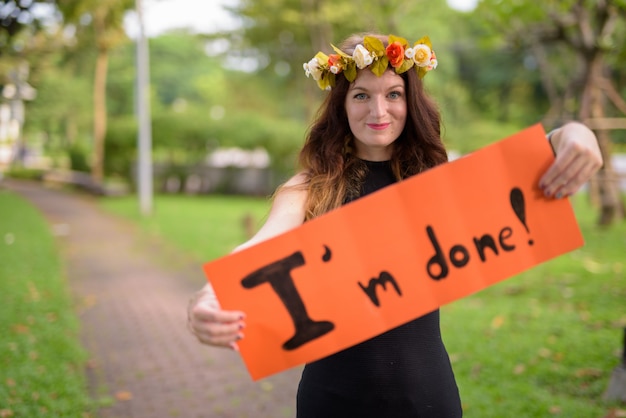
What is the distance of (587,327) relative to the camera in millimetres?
5980

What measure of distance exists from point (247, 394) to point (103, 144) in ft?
65.2

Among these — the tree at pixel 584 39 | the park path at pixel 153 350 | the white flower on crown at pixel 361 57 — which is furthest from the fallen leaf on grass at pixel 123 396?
the tree at pixel 584 39

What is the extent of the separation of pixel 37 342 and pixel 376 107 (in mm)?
4785

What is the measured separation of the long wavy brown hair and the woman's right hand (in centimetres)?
47

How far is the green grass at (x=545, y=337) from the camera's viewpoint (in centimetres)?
449

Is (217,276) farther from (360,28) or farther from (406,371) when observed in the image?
(360,28)

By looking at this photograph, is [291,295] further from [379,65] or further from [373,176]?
[379,65]

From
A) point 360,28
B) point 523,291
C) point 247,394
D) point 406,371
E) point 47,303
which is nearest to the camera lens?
point 406,371

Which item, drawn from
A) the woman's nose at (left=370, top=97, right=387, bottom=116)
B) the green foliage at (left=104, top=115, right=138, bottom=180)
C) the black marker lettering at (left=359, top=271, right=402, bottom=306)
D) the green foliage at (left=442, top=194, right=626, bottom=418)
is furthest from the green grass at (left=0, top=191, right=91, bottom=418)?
the green foliage at (left=104, top=115, right=138, bottom=180)

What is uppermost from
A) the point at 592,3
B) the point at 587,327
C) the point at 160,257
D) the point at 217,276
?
the point at 592,3

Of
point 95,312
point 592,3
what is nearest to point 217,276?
point 95,312

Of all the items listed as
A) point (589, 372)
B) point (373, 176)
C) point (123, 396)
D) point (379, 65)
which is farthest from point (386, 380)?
point (589, 372)

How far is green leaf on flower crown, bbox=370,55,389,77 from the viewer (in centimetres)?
187

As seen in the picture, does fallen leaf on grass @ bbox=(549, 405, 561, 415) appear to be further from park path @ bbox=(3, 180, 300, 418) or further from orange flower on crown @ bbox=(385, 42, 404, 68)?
orange flower on crown @ bbox=(385, 42, 404, 68)
